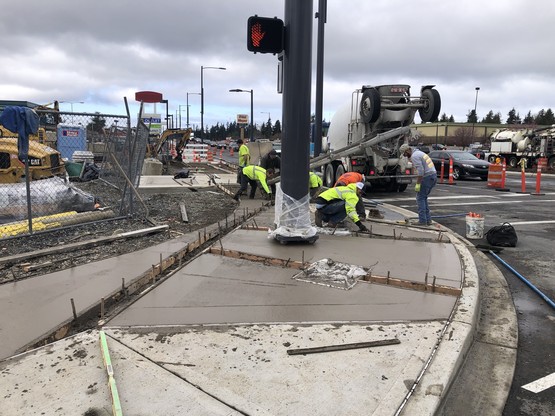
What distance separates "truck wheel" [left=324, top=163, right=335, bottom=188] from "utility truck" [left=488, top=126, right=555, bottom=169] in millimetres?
19245

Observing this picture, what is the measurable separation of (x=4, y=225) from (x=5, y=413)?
509 centimetres

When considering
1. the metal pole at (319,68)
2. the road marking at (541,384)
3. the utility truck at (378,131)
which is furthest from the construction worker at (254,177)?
the road marking at (541,384)

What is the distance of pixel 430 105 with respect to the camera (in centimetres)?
1217

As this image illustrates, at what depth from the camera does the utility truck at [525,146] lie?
28.9 m

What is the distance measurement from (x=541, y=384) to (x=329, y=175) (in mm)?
12572

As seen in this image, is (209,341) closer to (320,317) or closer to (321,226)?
(320,317)

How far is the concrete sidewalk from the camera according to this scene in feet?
8.71

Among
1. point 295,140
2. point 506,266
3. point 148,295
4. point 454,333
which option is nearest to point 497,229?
point 506,266

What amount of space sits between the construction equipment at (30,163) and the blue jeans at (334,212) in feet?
28.9

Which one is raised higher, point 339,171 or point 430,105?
point 430,105

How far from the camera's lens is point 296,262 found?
17.4 ft

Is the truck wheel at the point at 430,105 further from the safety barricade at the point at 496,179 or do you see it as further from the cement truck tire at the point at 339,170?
the safety barricade at the point at 496,179

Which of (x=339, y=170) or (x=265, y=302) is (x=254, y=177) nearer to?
(x=339, y=170)

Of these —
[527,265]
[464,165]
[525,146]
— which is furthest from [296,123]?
[525,146]
